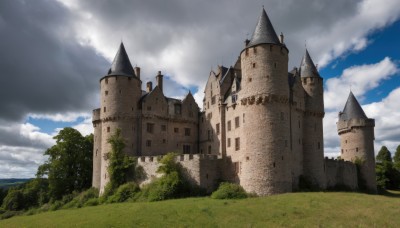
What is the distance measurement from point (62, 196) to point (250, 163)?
30.1 m

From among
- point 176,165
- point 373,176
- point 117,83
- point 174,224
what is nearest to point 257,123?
point 176,165

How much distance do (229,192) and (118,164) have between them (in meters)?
15.2

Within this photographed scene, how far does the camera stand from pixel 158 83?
175 feet

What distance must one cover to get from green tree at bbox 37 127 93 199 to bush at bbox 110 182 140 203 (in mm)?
15860

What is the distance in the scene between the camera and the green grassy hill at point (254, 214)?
2661 centimetres

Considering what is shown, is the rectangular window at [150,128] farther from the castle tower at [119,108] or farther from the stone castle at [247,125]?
the castle tower at [119,108]

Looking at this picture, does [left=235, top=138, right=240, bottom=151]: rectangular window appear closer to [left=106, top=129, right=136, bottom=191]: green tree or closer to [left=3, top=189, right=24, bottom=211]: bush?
[left=106, top=129, right=136, bottom=191]: green tree

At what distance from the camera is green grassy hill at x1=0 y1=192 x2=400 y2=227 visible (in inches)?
1048

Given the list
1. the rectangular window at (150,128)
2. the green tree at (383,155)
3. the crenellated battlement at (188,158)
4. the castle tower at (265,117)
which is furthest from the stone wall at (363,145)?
the rectangular window at (150,128)

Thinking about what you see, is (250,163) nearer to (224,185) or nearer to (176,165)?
(224,185)

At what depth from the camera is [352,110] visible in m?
59.4

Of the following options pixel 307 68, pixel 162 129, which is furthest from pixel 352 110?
pixel 162 129

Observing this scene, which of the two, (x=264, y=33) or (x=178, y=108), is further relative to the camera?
(x=178, y=108)

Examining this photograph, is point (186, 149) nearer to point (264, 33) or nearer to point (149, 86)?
point (149, 86)
